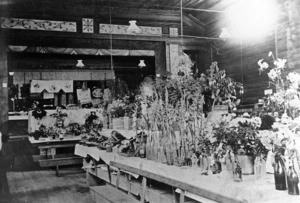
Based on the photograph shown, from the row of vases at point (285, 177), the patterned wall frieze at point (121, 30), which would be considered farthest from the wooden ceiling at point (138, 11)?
the row of vases at point (285, 177)

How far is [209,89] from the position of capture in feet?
12.2

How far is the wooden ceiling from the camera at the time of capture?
7344 millimetres

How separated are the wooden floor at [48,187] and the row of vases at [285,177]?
130 inches

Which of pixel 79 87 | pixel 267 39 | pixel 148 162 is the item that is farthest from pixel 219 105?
pixel 79 87

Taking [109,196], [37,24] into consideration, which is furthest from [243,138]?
[37,24]

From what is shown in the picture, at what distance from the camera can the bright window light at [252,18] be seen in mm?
7500

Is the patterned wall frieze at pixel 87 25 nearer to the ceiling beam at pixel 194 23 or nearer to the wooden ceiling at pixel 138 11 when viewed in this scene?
the wooden ceiling at pixel 138 11

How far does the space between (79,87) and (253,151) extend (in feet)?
33.3

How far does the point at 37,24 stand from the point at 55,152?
9.33 feet

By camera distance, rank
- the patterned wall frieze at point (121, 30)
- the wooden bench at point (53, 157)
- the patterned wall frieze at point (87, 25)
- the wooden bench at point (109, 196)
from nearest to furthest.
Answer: the wooden bench at point (109, 196) → the wooden bench at point (53, 157) → the patterned wall frieze at point (87, 25) → the patterned wall frieze at point (121, 30)

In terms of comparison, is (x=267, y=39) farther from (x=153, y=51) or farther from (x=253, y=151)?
(x=253, y=151)

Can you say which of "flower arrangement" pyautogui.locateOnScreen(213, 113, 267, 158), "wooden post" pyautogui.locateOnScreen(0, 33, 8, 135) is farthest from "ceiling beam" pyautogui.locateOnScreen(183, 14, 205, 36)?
"flower arrangement" pyautogui.locateOnScreen(213, 113, 267, 158)

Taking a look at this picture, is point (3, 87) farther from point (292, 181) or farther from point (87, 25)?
point (292, 181)

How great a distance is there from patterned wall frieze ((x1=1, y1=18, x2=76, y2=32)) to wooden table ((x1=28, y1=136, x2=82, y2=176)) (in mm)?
2519
